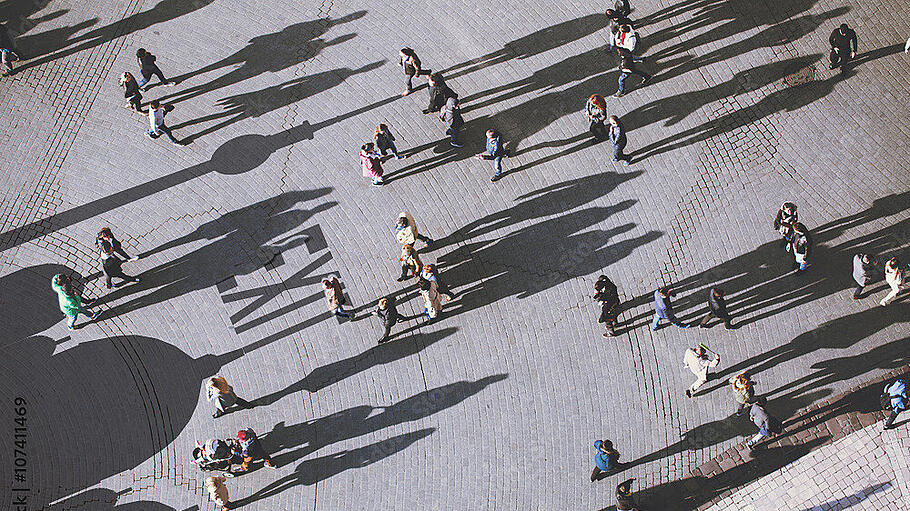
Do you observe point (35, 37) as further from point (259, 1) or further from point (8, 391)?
point (8, 391)

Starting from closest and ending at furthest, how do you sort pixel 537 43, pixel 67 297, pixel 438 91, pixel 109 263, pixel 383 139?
pixel 67 297 < pixel 109 263 < pixel 383 139 < pixel 438 91 < pixel 537 43

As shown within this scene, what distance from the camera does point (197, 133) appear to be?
2341 centimetres

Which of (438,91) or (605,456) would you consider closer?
(605,456)

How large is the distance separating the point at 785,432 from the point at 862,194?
5.98 meters

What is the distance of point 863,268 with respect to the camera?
19.7 metres

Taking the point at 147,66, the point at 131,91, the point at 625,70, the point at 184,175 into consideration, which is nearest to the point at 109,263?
the point at 184,175

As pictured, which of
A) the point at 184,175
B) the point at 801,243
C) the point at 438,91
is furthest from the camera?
the point at 184,175

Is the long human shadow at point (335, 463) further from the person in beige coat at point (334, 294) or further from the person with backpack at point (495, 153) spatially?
the person with backpack at point (495, 153)

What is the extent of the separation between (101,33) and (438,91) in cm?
954

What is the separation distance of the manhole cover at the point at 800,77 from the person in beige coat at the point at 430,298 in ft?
33.3

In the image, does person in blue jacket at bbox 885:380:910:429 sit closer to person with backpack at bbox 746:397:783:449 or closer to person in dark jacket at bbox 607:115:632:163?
person with backpack at bbox 746:397:783:449

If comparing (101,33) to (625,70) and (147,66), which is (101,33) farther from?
(625,70)

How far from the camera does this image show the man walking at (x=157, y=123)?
22359 millimetres

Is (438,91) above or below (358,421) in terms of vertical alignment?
above
